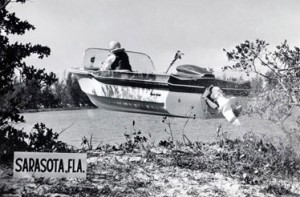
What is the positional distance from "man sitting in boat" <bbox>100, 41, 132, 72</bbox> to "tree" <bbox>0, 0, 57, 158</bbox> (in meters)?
5.12

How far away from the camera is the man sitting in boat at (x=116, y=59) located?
11156mm

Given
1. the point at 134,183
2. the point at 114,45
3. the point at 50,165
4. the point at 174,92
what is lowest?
the point at 134,183

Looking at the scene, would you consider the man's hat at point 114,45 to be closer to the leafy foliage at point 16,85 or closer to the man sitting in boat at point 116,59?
the man sitting in boat at point 116,59

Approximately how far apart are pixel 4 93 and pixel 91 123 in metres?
7.96

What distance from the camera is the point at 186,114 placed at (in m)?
9.85

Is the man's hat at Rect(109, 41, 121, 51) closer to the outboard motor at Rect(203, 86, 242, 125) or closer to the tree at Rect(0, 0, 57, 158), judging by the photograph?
the outboard motor at Rect(203, 86, 242, 125)

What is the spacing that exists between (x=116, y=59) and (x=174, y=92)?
2.50m

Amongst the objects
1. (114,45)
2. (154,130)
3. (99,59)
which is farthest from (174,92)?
(99,59)

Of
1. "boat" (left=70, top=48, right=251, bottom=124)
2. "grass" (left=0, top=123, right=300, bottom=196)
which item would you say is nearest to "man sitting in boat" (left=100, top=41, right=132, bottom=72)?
"boat" (left=70, top=48, right=251, bottom=124)

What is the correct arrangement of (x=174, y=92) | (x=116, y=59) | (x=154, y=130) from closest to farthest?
(x=174, y=92) < (x=116, y=59) < (x=154, y=130)

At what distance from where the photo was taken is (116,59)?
11.2 metres

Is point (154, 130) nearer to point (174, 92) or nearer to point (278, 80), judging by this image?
point (174, 92)

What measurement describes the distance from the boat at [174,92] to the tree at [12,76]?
13.6ft

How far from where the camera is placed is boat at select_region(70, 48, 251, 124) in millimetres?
9492
